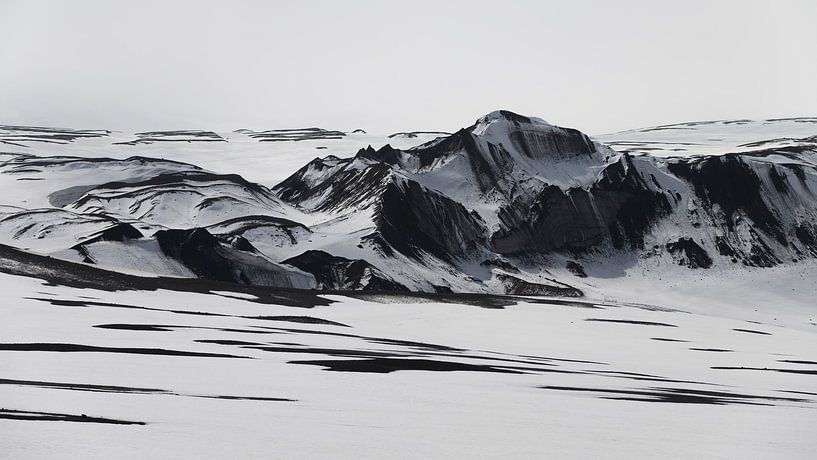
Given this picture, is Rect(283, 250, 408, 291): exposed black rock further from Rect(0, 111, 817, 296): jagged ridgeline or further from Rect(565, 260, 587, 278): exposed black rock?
Rect(565, 260, 587, 278): exposed black rock

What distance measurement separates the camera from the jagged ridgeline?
82.2m

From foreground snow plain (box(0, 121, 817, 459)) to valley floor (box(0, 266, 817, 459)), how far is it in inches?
3.6

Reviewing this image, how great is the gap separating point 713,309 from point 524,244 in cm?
2710

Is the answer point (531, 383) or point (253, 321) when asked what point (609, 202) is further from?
point (531, 383)

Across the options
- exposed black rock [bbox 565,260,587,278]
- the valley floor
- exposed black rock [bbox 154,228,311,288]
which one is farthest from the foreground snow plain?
exposed black rock [bbox 565,260,587,278]

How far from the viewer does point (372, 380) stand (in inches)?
1022

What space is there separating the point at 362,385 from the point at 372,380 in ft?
4.23

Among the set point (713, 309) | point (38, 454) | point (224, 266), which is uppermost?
point (38, 454)

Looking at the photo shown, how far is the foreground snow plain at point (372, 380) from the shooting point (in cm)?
1623

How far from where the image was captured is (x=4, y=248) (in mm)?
63125

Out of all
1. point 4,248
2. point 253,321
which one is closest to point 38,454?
point 253,321

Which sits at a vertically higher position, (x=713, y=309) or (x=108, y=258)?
(x=108, y=258)

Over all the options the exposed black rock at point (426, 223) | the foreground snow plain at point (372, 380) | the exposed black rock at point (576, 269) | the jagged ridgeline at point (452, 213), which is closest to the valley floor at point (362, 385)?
the foreground snow plain at point (372, 380)

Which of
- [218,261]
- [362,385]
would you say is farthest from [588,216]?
[362,385]
